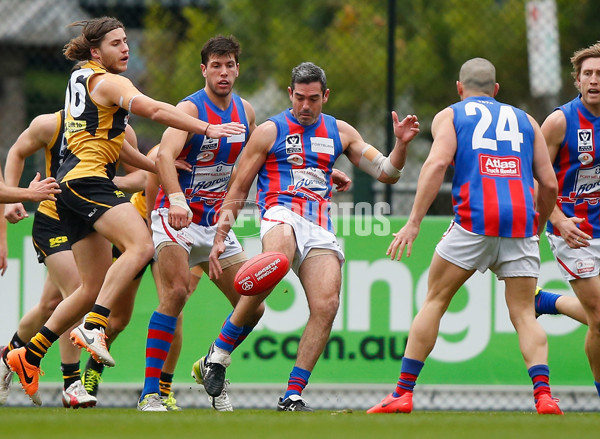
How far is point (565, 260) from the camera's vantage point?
716 cm

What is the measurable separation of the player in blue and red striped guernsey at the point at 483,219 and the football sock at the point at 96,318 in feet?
5.73

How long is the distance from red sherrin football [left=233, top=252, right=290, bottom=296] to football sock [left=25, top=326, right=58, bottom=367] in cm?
129

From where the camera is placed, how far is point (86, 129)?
6.66 metres

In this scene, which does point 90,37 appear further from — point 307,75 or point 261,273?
point 261,273

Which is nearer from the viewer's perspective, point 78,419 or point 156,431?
point 156,431

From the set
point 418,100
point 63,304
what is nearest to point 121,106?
point 63,304

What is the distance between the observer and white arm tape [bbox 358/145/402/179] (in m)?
7.08

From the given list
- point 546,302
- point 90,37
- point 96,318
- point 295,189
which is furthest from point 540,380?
point 90,37

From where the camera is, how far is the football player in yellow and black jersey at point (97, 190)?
6.38 metres

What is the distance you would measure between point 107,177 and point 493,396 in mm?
3952

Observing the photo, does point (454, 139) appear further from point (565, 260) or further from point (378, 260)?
point (378, 260)

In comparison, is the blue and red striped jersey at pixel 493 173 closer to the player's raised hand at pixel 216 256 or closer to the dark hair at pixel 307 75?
the dark hair at pixel 307 75

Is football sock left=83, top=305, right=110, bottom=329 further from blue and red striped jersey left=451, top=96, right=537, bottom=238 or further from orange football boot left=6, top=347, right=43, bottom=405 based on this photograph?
blue and red striped jersey left=451, top=96, right=537, bottom=238

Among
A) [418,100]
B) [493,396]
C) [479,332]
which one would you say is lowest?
[493,396]
